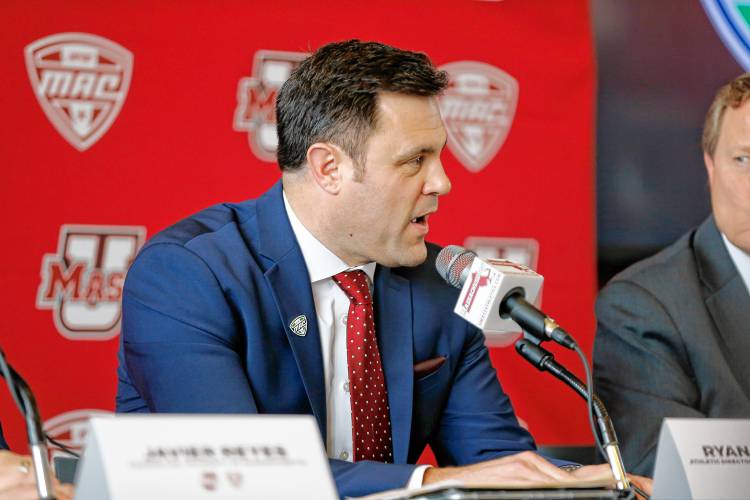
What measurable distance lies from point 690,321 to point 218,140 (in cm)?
152

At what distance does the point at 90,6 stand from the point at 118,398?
130 cm

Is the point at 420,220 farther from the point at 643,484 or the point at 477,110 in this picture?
the point at 477,110

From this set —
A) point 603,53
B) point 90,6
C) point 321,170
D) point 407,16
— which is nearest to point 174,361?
point 321,170

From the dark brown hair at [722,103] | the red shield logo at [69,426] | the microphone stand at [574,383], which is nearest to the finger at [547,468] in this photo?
the microphone stand at [574,383]

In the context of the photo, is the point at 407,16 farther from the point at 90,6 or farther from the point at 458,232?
the point at 90,6


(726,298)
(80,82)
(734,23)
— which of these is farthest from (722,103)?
(80,82)

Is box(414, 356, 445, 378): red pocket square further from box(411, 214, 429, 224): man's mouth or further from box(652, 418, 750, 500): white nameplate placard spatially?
box(652, 418, 750, 500): white nameplate placard

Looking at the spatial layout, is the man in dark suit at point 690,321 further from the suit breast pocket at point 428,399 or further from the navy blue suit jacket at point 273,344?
the suit breast pocket at point 428,399

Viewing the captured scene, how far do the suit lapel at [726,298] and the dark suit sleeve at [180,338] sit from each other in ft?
4.66

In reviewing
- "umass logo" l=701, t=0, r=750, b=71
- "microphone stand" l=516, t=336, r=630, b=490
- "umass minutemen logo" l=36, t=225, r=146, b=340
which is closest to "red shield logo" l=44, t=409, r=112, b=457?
"umass minutemen logo" l=36, t=225, r=146, b=340

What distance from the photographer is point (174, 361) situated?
2.41m

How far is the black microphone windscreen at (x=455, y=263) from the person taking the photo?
232 cm

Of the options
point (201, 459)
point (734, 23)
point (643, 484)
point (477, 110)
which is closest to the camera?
point (201, 459)

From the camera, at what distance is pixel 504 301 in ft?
6.96
